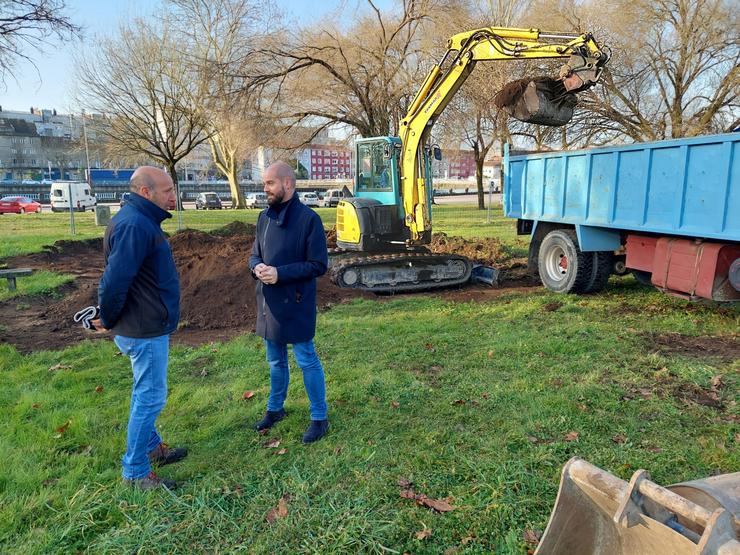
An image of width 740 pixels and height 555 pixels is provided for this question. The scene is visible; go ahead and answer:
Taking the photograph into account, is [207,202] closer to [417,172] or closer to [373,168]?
[373,168]

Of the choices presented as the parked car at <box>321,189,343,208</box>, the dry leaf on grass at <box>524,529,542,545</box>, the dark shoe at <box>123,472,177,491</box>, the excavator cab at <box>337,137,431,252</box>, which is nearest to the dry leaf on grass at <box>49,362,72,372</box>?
the dark shoe at <box>123,472,177,491</box>

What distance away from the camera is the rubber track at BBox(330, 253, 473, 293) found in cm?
917

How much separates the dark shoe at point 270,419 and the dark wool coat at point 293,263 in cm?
70

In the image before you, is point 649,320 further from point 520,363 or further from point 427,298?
point 427,298

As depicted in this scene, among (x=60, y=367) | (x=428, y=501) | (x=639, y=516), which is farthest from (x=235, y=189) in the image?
(x=639, y=516)

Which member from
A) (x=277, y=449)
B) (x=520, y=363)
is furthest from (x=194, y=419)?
(x=520, y=363)

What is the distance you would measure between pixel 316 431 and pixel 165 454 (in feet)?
3.45

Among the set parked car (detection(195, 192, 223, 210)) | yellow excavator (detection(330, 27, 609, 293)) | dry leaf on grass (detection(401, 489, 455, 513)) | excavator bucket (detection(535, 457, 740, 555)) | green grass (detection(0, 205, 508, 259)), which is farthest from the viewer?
parked car (detection(195, 192, 223, 210))

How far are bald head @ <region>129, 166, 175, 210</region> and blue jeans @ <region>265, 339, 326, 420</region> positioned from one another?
1.29 metres

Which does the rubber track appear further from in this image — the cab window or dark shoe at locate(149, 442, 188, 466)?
dark shoe at locate(149, 442, 188, 466)

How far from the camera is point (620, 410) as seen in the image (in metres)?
4.20

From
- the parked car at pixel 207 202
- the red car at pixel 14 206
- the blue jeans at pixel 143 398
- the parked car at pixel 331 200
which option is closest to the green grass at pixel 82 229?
the red car at pixel 14 206

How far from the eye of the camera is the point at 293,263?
373 centimetres

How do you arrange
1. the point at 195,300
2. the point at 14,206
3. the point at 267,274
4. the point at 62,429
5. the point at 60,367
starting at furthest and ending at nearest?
the point at 14,206
the point at 195,300
the point at 60,367
the point at 62,429
the point at 267,274
